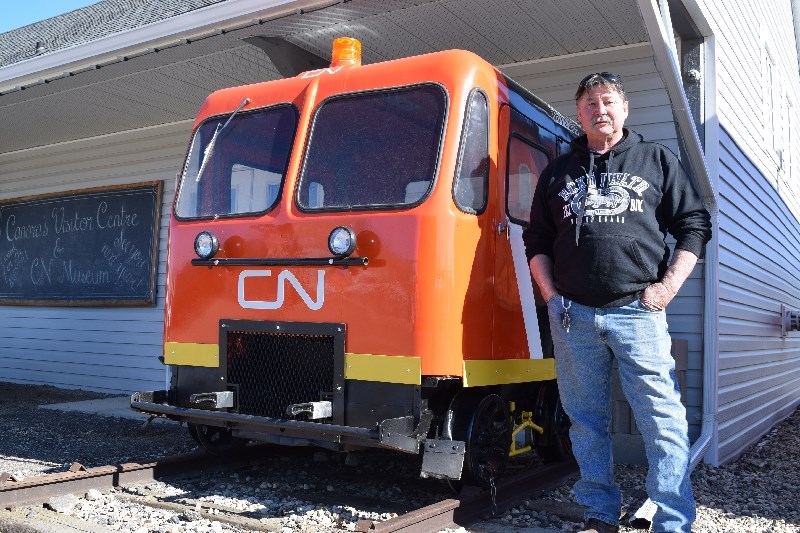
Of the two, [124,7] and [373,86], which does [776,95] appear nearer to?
[373,86]

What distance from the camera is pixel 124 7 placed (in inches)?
408

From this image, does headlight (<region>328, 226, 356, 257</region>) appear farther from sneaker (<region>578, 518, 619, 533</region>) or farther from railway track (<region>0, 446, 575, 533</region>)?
sneaker (<region>578, 518, 619, 533</region>)

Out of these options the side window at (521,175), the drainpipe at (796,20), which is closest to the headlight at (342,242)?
the side window at (521,175)

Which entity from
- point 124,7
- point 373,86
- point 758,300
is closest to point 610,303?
point 373,86

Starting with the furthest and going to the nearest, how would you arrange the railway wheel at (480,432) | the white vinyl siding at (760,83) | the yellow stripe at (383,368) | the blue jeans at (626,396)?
the white vinyl siding at (760,83) → the railway wheel at (480,432) → the yellow stripe at (383,368) → the blue jeans at (626,396)

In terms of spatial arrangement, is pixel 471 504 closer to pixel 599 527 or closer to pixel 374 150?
pixel 599 527

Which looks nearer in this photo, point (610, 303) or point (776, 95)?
point (610, 303)

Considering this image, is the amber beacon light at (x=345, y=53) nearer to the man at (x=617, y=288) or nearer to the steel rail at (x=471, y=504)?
the man at (x=617, y=288)

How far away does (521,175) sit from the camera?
4.58 m

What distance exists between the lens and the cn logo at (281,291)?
4.13 meters

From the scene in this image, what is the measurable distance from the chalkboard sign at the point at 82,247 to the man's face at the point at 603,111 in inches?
287

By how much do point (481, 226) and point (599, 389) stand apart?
1079mm

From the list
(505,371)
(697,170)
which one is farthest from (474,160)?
(697,170)

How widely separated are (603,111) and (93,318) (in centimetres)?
851
